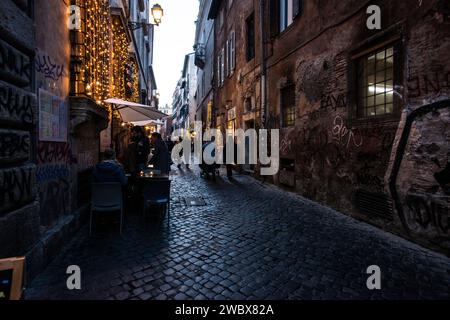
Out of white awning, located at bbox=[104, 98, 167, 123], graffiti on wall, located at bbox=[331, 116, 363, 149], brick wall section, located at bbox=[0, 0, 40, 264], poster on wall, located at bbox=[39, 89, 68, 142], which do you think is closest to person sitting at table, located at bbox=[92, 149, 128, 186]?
poster on wall, located at bbox=[39, 89, 68, 142]

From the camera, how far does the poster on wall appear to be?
152 inches

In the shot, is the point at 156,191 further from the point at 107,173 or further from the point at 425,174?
the point at 425,174

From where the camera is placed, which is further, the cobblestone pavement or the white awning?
the white awning

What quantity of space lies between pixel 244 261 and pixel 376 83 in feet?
14.4

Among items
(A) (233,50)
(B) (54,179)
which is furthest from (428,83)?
(A) (233,50)

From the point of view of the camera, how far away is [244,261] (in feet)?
12.3

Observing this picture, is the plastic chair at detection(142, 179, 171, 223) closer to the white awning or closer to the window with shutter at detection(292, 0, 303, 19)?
the white awning

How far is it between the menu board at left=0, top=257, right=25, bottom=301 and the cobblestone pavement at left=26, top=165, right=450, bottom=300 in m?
1.05

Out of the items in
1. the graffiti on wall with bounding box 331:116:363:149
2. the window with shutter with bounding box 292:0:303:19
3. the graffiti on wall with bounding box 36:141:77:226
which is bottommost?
the graffiti on wall with bounding box 36:141:77:226

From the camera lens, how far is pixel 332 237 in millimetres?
4703

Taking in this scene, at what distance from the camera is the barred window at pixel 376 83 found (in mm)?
5176

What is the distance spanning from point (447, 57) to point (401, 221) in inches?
103

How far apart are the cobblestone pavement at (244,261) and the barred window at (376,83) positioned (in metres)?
2.33
